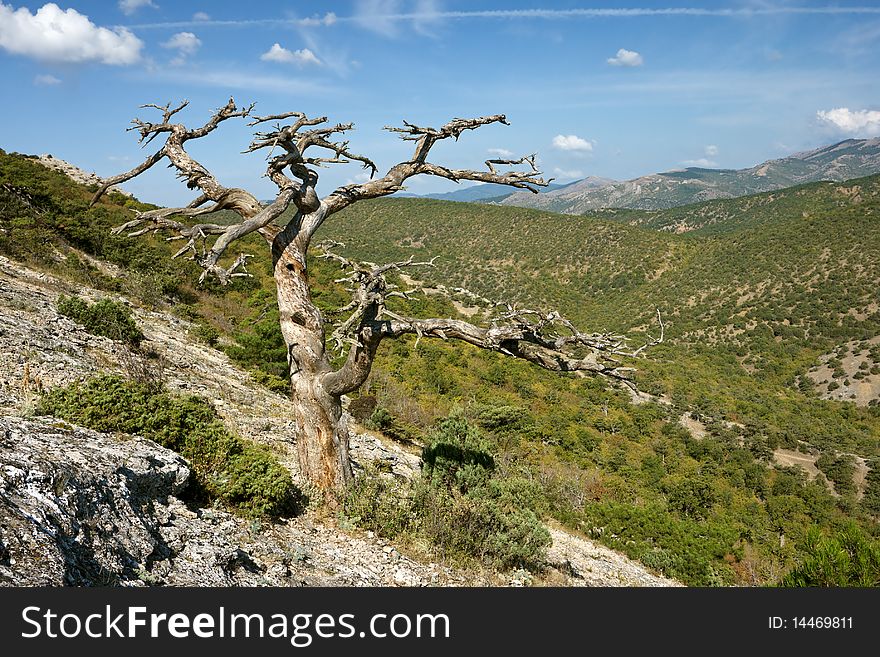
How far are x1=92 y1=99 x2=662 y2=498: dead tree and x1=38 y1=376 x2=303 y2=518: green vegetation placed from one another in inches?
26.1

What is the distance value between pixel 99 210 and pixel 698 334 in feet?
162

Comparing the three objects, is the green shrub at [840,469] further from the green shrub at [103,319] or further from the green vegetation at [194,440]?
the green shrub at [103,319]

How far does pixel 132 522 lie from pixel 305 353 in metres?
2.40

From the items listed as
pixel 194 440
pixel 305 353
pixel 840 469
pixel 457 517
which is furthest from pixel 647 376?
pixel 194 440

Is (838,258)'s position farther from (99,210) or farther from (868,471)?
(99,210)

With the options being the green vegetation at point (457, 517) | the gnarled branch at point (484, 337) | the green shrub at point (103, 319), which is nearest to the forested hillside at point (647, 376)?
the green vegetation at point (457, 517)

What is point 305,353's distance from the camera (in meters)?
5.66

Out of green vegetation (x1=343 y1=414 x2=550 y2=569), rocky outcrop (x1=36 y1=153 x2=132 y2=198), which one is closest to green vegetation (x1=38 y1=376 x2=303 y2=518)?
green vegetation (x1=343 y1=414 x2=550 y2=569)

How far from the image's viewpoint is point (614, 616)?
318 centimetres

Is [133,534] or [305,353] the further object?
[305,353]

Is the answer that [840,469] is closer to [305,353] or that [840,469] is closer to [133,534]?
[305,353]

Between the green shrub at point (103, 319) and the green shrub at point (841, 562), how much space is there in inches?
443

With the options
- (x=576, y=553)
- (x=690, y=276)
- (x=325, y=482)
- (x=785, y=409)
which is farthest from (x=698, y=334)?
(x=325, y=482)

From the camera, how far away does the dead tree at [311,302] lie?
5.21m
